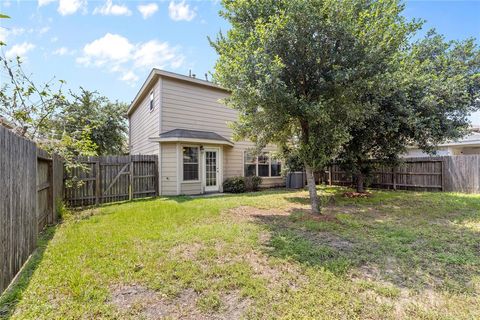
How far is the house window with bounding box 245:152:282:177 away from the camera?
1287cm

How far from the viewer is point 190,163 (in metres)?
10.7

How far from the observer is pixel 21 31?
551 centimetres

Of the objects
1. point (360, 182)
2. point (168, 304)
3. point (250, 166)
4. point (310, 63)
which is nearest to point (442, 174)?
point (360, 182)

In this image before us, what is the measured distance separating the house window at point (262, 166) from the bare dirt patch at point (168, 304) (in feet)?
32.9

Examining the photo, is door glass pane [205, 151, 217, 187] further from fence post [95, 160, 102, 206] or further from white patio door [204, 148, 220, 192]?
fence post [95, 160, 102, 206]

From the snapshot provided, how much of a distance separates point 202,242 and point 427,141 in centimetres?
978

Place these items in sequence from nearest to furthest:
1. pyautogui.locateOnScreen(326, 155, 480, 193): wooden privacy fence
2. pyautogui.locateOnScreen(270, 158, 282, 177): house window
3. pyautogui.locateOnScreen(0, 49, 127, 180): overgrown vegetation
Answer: pyautogui.locateOnScreen(0, 49, 127, 180): overgrown vegetation → pyautogui.locateOnScreen(326, 155, 480, 193): wooden privacy fence → pyautogui.locateOnScreen(270, 158, 282, 177): house window

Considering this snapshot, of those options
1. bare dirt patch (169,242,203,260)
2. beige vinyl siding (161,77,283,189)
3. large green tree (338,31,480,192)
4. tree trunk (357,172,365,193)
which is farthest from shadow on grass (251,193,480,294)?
beige vinyl siding (161,77,283,189)

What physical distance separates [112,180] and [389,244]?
28.9ft

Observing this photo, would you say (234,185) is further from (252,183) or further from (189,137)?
(189,137)

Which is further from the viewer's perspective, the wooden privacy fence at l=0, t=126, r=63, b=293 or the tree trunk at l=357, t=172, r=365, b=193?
the tree trunk at l=357, t=172, r=365, b=193

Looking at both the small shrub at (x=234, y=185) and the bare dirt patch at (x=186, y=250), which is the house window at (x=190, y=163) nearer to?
the small shrub at (x=234, y=185)

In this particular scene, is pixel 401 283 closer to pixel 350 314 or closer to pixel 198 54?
pixel 350 314

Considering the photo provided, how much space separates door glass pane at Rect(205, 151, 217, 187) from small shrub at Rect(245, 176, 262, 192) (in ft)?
5.54
